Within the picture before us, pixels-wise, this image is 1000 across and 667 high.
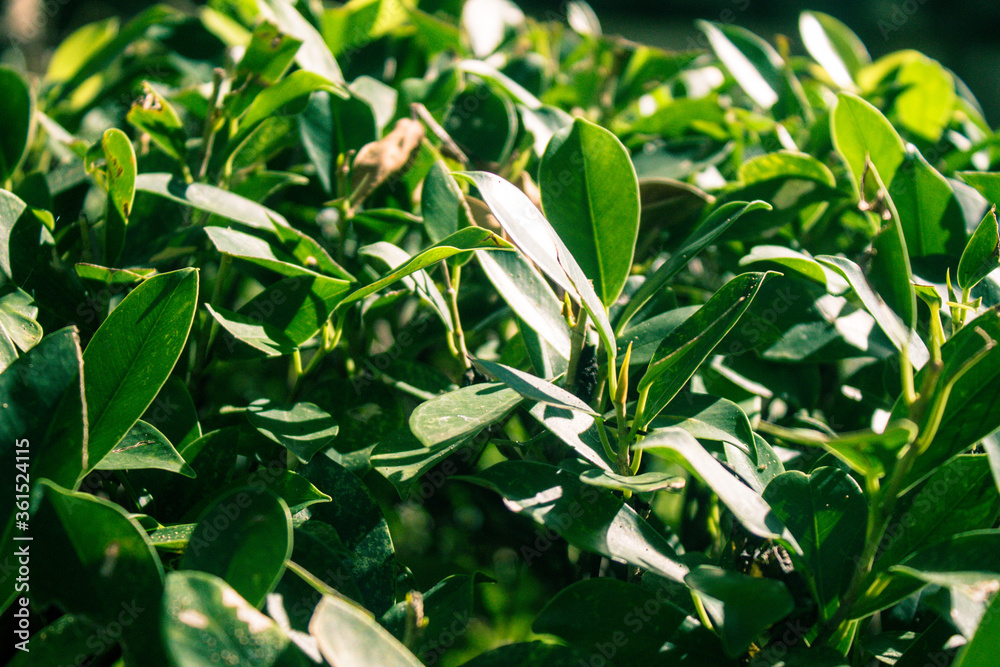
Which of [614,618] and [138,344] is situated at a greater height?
[138,344]

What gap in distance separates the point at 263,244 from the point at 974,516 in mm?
601

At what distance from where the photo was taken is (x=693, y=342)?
1.52ft

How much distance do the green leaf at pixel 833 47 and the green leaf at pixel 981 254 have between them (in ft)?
2.17

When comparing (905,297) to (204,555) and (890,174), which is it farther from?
(204,555)

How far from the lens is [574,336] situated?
0.57 m

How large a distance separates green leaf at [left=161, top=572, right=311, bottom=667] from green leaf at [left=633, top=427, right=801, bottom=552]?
241 mm

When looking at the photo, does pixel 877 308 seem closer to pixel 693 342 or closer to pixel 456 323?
pixel 693 342

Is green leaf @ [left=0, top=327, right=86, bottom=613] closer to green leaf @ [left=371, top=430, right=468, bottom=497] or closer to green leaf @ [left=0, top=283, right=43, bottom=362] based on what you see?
green leaf @ [left=0, top=283, right=43, bottom=362]

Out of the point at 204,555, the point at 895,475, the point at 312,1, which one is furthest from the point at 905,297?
the point at 312,1

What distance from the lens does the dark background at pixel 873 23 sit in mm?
5867

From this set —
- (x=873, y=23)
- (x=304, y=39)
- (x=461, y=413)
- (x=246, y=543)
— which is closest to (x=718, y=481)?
(x=461, y=413)

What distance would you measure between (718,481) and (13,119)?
0.85 metres

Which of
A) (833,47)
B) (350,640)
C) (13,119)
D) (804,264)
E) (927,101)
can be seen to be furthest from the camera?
(833,47)

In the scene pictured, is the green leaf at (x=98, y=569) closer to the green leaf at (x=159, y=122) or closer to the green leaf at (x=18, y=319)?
the green leaf at (x=18, y=319)
